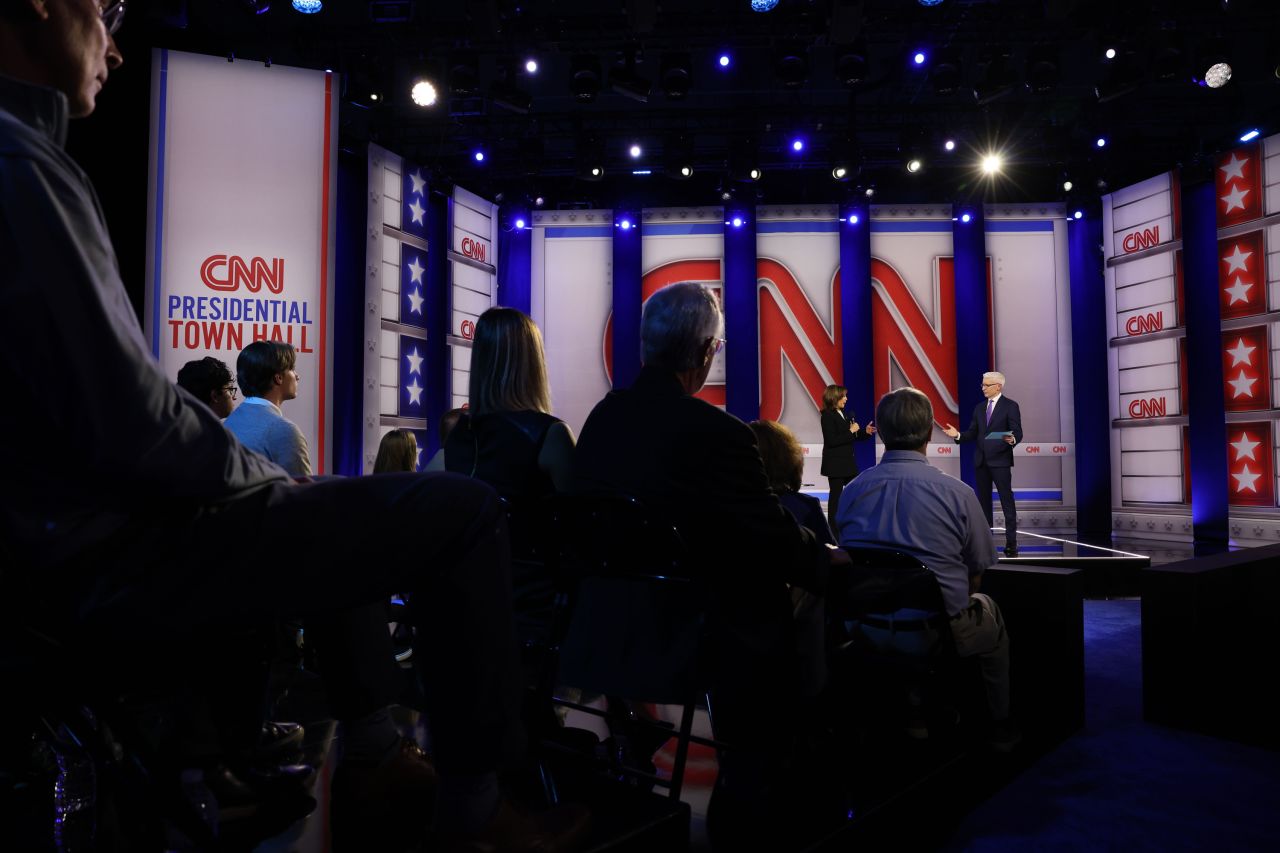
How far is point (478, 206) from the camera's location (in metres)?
10.3

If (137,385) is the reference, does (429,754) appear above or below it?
below

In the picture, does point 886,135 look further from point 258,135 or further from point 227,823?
point 227,823

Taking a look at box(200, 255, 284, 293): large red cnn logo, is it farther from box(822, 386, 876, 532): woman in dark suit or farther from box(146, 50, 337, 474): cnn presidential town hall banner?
box(822, 386, 876, 532): woman in dark suit

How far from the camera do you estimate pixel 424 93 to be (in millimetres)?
7789

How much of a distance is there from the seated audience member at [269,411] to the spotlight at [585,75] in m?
5.43

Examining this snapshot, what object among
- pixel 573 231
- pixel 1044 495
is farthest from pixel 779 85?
pixel 1044 495

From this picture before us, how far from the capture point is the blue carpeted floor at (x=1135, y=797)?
6.93 ft

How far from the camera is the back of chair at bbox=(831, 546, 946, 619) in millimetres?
2154

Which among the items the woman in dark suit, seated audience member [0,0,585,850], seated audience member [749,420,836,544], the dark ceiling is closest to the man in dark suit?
the woman in dark suit

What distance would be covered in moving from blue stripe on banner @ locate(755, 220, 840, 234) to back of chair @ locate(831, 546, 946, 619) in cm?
944

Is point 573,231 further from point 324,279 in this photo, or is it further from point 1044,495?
point 1044,495

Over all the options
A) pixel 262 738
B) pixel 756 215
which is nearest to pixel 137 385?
pixel 262 738

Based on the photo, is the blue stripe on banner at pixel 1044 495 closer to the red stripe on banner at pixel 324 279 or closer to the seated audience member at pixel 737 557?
the red stripe on banner at pixel 324 279

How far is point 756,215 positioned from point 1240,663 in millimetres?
8961
